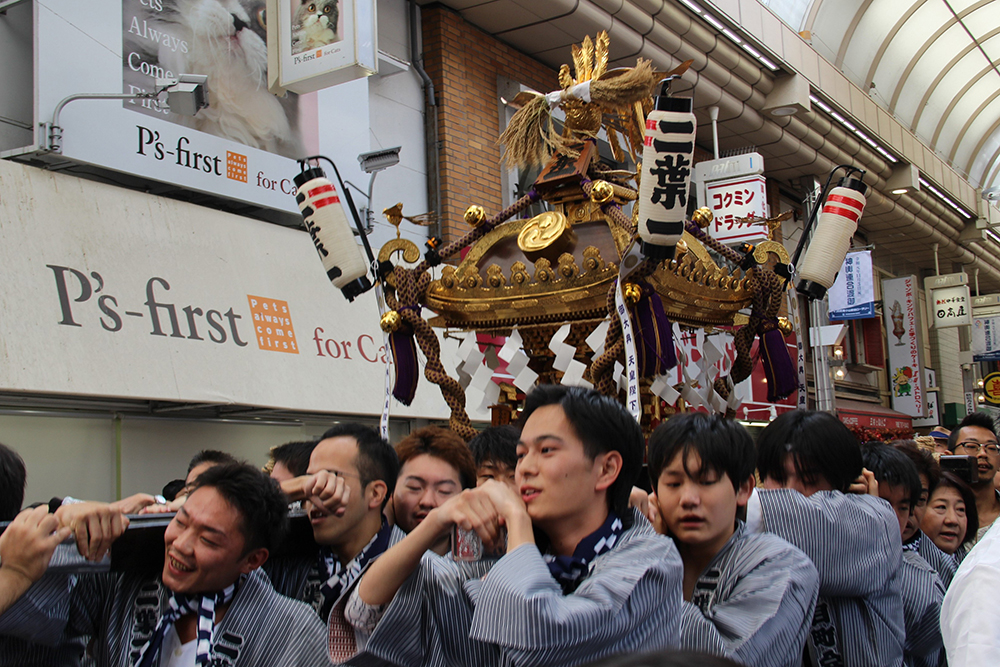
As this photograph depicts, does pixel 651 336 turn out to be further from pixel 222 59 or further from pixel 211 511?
pixel 222 59

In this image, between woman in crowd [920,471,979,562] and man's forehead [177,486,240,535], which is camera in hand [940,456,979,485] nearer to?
woman in crowd [920,471,979,562]

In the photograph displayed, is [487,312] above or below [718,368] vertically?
above

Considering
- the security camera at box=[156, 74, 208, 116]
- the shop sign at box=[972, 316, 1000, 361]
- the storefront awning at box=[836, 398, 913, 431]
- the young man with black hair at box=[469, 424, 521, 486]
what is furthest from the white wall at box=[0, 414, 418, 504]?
the shop sign at box=[972, 316, 1000, 361]

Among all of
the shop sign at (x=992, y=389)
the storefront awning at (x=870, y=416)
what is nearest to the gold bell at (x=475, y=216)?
the storefront awning at (x=870, y=416)

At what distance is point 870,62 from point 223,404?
42.7 feet

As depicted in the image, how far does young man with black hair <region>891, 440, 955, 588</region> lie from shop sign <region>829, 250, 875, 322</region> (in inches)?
429

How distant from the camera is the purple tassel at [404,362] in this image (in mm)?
4102

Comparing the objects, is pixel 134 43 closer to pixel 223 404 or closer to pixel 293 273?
pixel 293 273

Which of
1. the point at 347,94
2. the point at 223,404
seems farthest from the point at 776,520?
the point at 347,94

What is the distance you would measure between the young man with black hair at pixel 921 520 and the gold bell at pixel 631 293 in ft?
3.52

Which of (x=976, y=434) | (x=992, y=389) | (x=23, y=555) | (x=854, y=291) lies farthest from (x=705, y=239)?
(x=992, y=389)

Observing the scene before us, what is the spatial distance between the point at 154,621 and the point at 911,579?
7.27 ft

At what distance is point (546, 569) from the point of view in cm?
159

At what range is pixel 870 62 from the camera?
1530cm
